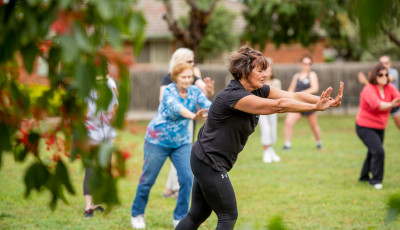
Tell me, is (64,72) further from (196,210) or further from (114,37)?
(196,210)

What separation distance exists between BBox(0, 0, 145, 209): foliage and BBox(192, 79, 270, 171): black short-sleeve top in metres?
2.38

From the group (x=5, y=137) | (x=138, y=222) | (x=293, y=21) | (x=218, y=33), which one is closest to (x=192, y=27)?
(x=293, y=21)

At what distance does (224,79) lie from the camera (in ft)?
73.2

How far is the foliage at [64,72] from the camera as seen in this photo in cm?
143

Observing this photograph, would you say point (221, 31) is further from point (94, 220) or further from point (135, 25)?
point (135, 25)

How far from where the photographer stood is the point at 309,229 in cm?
632

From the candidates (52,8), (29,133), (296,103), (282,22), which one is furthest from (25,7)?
(282,22)

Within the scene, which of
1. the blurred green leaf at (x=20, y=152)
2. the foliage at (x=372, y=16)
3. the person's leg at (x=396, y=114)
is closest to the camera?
the foliage at (x=372, y=16)

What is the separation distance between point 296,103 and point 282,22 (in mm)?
17010

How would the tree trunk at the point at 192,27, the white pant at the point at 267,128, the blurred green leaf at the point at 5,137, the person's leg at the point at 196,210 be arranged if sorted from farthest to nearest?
the tree trunk at the point at 192,27
the white pant at the point at 267,128
the person's leg at the point at 196,210
the blurred green leaf at the point at 5,137

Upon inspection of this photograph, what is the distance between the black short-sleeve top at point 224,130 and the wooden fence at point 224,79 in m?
17.0

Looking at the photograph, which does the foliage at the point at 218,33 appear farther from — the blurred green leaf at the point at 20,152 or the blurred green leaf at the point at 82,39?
the blurred green leaf at the point at 82,39

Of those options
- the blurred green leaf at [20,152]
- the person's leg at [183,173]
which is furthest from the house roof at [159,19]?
the blurred green leaf at [20,152]

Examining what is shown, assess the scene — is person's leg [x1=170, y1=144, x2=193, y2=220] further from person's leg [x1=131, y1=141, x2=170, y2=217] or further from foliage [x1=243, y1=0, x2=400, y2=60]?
foliage [x1=243, y1=0, x2=400, y2=60]
